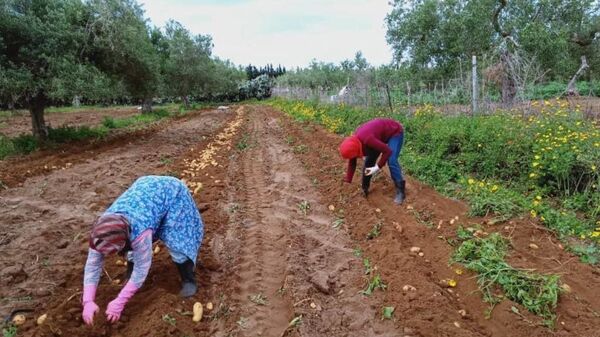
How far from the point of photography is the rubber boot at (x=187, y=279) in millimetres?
3867

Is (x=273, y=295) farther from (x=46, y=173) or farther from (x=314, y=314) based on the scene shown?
(x=46, y=173)

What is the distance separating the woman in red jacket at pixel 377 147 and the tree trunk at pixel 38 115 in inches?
418

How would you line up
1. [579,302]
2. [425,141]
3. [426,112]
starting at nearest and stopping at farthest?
[579,302], [425,141], [426,112]

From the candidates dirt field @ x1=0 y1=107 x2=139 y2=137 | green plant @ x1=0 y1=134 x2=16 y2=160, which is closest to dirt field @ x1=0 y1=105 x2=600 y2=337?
green plant @ x1=0 y1=134 x2=16 y2=160

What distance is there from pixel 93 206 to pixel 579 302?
6.50 m

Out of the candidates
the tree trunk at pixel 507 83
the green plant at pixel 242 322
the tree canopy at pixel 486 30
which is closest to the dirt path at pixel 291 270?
the green plant at pixel 242 322

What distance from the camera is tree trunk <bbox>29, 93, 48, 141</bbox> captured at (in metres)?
12.2

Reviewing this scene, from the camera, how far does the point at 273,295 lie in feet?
13.4

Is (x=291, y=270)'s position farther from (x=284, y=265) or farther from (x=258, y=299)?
(x=258, y=299)

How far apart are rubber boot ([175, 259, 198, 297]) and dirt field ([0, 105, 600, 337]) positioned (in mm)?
78

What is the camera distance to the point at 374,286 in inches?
162

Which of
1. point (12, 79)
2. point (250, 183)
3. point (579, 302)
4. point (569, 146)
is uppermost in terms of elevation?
point (12, 79)

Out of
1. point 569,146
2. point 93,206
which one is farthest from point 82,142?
point 569,146

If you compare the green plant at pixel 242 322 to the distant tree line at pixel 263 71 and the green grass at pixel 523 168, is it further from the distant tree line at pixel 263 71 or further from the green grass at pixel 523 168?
the distant tree line at pixel 263 71
